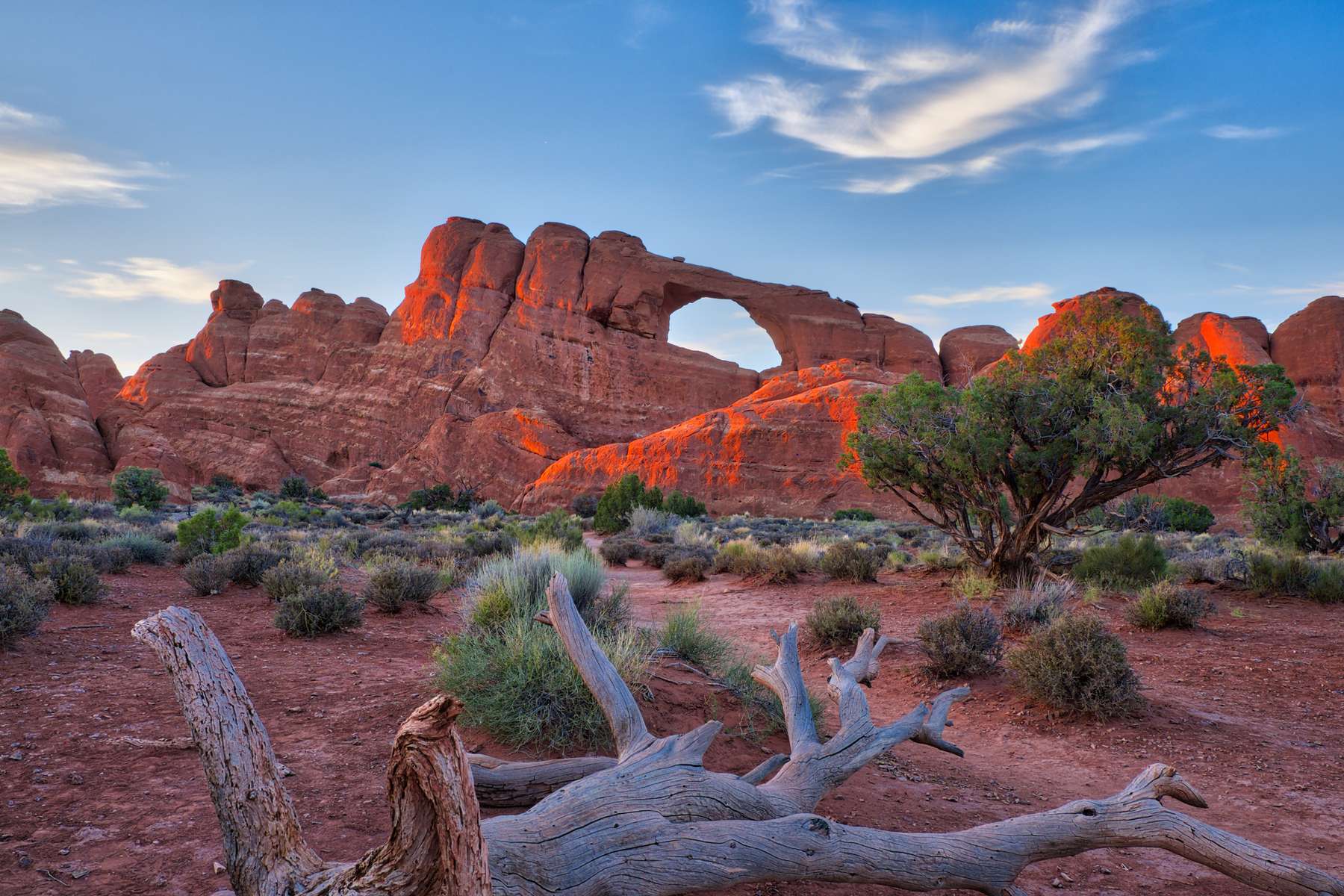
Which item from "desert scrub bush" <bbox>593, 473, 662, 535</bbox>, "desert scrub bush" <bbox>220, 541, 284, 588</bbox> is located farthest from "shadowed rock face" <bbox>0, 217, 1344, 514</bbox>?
"desert scrub bush" <bbox>220, 541, 284, 588</bbox>

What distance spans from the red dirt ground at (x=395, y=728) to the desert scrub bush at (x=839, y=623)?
0.44 meters

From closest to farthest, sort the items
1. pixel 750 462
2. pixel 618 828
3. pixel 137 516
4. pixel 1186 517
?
pixel 618 828
pixel 137 516
pixel 1186 517
pixel 750 462

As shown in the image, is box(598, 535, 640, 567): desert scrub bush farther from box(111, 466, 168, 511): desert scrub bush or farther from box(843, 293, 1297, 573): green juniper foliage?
box(111, 466, 168, 511): desert scrub bush

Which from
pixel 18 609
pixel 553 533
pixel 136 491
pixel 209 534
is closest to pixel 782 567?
pixel 553 533

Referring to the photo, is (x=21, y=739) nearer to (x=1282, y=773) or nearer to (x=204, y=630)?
(x=204, y=630)

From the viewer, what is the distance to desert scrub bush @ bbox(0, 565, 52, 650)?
6234mm

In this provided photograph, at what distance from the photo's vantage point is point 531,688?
15.7ft

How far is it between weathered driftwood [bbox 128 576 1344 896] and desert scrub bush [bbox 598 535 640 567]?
15.5m

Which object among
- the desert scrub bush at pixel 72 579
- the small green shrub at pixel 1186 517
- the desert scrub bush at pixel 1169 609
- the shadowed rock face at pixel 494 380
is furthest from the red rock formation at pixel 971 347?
the desert scrub bush at pixel 72 579

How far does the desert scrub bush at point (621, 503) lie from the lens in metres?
28.9

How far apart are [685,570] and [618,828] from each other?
13200mm

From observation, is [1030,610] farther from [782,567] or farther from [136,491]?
[136,491]

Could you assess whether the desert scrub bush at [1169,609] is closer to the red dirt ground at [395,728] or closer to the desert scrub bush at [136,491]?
the red dirt ground at [395,728]

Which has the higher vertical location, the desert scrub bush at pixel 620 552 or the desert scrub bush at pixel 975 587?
the desert scrub bush at pixel 975 587
